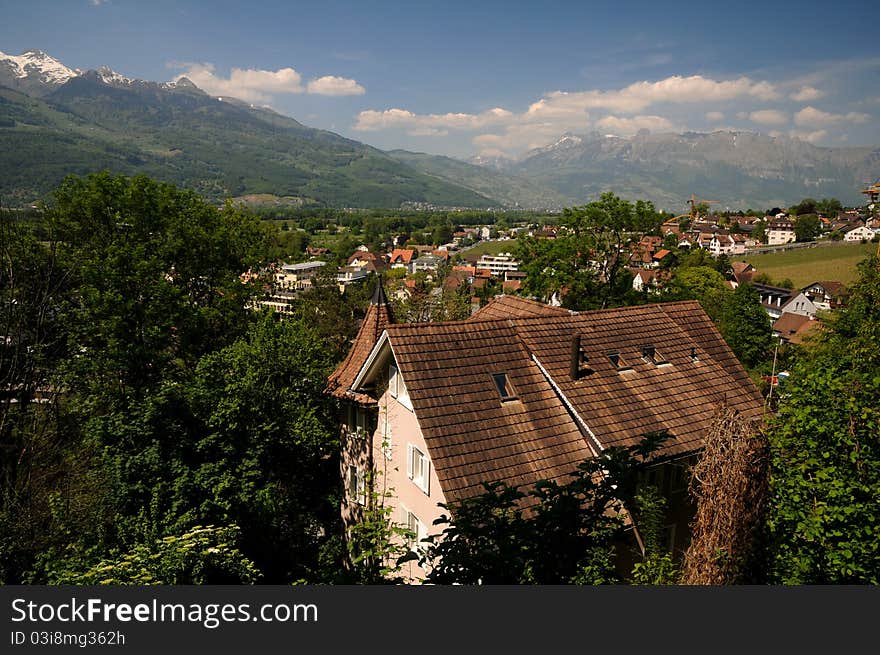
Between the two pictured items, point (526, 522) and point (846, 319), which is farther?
point (846, 319)

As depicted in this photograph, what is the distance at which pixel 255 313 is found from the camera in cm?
2392

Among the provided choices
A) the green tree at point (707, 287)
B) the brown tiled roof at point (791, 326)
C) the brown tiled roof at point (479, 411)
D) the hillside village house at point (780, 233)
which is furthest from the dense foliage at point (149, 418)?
the hillside village house at point (780, 233)

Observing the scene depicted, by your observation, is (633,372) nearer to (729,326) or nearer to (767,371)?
(767,371)

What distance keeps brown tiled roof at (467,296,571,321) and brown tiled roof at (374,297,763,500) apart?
2.24 m

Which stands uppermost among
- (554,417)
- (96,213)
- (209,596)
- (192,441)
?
(96,213)

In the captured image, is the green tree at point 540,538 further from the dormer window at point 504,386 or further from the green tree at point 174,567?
the dormer window at point 504,386

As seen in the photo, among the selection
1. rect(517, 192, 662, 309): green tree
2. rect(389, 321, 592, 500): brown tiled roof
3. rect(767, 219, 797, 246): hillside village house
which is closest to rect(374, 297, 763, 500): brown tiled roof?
rect(389, 321, 592, 500): brown tiled roof

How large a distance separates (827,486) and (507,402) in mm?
7287

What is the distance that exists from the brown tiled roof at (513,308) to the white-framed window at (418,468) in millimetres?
6872

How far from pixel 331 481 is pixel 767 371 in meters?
34.8

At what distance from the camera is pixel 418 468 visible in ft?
44.1

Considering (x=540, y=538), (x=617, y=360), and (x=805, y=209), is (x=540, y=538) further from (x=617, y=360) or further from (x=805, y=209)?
(x=805, y=209)

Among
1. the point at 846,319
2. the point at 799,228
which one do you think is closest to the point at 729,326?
the point at 846,319

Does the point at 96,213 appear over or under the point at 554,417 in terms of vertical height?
over
